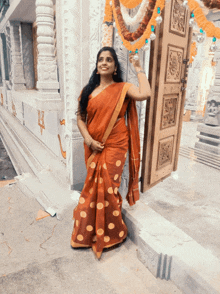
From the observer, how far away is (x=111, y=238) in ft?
6.61

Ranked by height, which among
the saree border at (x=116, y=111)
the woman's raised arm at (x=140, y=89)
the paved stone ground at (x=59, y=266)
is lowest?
the paved stone ground at (x=59, y=266)

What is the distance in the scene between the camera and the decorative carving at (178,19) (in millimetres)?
2410

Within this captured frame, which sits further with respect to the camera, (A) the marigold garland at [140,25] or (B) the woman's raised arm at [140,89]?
(B) the woman's raised arm at [140,89]

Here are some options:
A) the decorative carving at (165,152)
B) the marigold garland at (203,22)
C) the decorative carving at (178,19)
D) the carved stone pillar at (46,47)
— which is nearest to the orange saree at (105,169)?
the marigold garland at (203,22)

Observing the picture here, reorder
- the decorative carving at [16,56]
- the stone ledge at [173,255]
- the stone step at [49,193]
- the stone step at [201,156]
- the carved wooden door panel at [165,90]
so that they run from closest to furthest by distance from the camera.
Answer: the stone ledge at [173,255], the carved wooden door panel at [165,90], the stone step at [49,193], the stone step at [201,156], the decorative carving at [16,56]

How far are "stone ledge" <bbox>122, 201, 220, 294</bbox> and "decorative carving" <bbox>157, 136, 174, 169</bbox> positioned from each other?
89cm

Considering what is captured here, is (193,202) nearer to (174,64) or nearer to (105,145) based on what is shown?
(105,145)

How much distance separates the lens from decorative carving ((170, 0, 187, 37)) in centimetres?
241

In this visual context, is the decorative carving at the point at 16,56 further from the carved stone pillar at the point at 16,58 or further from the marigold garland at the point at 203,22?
the marigold garland at the point at 203,22

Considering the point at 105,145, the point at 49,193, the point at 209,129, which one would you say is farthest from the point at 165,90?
the point at 209,129

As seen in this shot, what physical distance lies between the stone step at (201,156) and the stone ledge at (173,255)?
88.2 inches

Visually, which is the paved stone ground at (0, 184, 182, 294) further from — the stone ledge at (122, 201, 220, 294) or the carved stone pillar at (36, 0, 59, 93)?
the carved stone pillar at (36, 0, 59, 93)

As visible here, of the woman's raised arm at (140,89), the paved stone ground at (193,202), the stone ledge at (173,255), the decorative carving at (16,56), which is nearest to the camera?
the stone ledge at (173,255)

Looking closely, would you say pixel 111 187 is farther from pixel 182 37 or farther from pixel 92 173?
pixel 182 37
